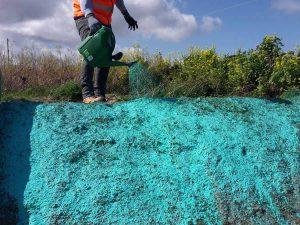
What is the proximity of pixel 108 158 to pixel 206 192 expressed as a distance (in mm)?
807

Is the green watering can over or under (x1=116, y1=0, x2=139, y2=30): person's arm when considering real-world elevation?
under

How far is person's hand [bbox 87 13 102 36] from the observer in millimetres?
4766

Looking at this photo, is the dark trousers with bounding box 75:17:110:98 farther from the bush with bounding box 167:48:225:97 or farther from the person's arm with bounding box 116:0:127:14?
the bush with bounding box 167:48:225:97

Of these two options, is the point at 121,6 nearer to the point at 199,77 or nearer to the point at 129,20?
the point at 129,20

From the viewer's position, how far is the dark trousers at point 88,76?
502 centimetres

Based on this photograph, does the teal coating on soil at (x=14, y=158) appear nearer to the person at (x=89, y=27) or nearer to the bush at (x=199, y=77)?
the person at (x=89, y=27)

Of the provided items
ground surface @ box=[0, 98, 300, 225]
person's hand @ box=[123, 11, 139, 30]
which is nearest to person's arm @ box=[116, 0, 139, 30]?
person's hand @ box=[123, 11, 139, 30]

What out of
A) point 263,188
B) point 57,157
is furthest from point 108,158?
point 263,188

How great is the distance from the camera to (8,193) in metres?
3.25

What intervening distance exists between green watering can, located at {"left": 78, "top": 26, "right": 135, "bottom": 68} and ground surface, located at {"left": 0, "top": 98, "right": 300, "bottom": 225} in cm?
74

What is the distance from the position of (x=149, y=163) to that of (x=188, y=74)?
134 inches

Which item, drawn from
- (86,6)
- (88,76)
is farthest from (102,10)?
(88,76)

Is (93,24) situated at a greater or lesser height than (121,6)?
lesser

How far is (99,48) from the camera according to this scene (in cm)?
471
